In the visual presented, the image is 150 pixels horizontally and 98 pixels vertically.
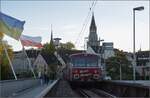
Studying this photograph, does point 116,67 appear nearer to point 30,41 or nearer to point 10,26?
point 30,41

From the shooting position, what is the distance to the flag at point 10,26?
4603 cm

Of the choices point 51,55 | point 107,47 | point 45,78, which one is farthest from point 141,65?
point 45,78

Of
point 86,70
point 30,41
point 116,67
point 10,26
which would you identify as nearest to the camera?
point 86,70

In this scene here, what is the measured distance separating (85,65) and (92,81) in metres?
1.63

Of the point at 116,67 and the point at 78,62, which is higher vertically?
the point at 78,62

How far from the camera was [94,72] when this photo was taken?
4400cm

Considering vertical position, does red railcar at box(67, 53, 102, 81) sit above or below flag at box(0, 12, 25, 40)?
below

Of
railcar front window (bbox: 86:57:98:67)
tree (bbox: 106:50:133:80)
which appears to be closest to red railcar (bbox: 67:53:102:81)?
railcar front window (bbox: 86:57:98:67)

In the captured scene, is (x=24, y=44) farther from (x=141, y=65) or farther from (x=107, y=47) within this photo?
(x=141, y=65)

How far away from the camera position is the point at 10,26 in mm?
46969

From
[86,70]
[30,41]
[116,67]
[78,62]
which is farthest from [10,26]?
[116,67]

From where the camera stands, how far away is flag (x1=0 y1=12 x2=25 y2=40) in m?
46.0

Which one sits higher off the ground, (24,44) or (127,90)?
(24,44)

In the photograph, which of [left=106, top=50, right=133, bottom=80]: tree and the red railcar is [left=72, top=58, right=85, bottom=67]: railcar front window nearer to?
the red railcar
